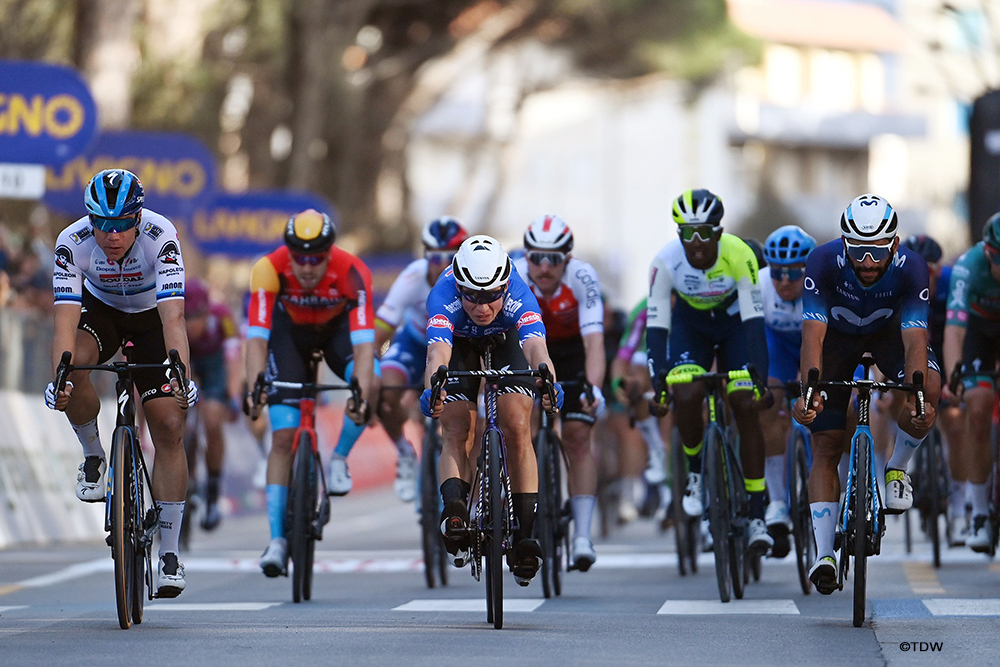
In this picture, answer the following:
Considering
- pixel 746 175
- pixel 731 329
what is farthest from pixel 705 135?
pixel 731 329

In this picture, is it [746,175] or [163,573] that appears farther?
[746,175]

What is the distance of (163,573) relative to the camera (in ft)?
30.8

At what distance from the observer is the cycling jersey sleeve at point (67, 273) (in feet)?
30.5

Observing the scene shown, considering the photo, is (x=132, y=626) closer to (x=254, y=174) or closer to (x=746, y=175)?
(x=254, y=174)

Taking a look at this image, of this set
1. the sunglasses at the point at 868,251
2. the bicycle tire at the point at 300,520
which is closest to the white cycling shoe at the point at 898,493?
the sunglasses at the point at 868,251

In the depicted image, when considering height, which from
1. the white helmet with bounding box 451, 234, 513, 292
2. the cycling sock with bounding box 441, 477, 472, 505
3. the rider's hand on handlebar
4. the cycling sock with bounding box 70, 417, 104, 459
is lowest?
the cycling sock with bounding box 441, 477, 472, 505

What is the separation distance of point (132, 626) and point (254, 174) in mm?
24777

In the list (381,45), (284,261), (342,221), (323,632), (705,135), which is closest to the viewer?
(323,632)

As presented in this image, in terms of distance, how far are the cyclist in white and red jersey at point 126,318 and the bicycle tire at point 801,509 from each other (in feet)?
11.8

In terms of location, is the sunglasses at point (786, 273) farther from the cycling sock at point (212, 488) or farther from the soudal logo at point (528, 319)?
the cycling sock at point (212, 488)

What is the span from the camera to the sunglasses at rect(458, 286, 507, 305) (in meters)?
9.33

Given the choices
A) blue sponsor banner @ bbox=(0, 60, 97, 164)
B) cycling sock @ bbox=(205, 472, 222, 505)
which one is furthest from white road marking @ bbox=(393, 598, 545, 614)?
blue sponsor banner @ bbox=(0, 60, 97, 164)

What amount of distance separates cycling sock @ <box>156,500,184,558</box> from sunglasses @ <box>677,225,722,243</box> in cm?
326

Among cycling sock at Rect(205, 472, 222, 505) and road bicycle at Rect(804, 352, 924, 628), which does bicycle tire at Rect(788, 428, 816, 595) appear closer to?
road bicycle at Rect(804, 352, 924, 628)
